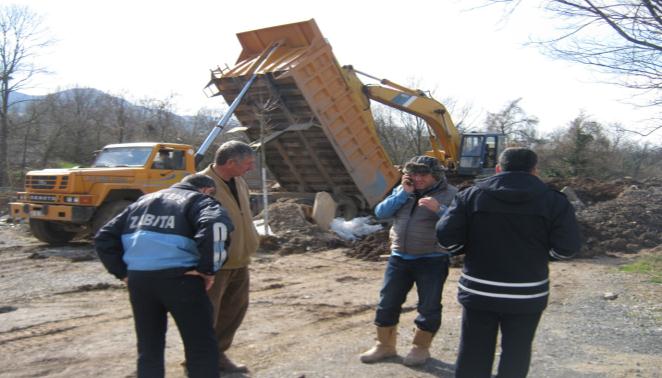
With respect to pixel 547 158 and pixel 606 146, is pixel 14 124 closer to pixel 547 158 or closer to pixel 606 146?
pixel 547 158

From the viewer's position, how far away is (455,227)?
3.50 meters

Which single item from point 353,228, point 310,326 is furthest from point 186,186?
point 353,228

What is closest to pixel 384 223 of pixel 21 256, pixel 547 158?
pixel 21 256

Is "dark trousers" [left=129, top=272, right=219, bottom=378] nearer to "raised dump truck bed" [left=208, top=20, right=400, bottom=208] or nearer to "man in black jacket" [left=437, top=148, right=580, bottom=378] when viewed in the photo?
"man in black jacket" [left=437, top=148, right=580, bottom=378]

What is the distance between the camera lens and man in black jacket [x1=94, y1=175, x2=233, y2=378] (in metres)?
3.41

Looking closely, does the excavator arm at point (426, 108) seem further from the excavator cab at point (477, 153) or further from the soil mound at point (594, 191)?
the soil mound at point (594, 191)

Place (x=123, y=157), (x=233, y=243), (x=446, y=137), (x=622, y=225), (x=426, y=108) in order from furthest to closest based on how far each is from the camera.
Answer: (x=446, y=137) < (x=426, y=108) < (x=622, y=225) < (x=123, y=157) < (x=233, y=243)

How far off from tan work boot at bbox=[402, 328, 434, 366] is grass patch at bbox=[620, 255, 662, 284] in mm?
5335

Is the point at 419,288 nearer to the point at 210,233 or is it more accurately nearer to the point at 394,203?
the point at 394,203

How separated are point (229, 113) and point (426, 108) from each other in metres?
5.96

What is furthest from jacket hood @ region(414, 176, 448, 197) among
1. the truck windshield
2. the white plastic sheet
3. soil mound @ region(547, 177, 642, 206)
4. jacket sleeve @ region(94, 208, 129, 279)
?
soil mound @ region(547, 177, 642, 206)

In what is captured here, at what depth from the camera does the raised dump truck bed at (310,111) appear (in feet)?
42.0

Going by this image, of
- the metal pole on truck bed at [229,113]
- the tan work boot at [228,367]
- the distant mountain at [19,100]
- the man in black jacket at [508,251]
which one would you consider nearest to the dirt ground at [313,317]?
the tan work boot at [228,367]

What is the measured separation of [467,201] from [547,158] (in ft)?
130
